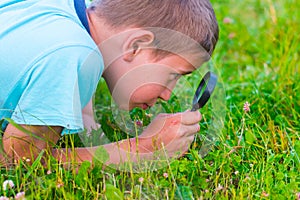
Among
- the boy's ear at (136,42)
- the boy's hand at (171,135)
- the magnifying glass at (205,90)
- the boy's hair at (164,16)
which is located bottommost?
the boy's hand at (171,135)

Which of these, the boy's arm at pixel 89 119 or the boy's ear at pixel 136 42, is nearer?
the boy's ear at pixel 136 42

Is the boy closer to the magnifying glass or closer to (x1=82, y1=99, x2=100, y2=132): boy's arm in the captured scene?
the magnifying glass

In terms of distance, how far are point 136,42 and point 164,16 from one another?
134 millimetres

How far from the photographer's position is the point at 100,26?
2082 mm

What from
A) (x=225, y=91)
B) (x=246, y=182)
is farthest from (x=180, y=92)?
(x=246, y=182)

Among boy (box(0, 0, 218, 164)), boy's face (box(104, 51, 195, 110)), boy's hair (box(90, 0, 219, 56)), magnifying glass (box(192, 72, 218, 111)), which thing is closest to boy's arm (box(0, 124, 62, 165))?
boy (box(0, 0, 218, 164))

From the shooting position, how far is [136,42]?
2.02 meters

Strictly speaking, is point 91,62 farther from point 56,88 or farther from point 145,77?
point 145,77

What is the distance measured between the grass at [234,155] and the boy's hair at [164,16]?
0.43 metres

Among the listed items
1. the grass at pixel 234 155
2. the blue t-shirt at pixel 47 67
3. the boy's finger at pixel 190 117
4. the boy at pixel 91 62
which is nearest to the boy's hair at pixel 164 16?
the boy at pixel 91 62

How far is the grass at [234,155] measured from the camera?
1.88 metres

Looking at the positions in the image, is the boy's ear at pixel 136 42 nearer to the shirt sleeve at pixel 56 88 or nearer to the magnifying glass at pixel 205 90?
the shirt sleeve at pixel 56 88

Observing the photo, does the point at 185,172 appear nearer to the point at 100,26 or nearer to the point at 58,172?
the point at 58,172

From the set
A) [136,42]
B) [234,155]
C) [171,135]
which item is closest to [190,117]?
[171,135]
